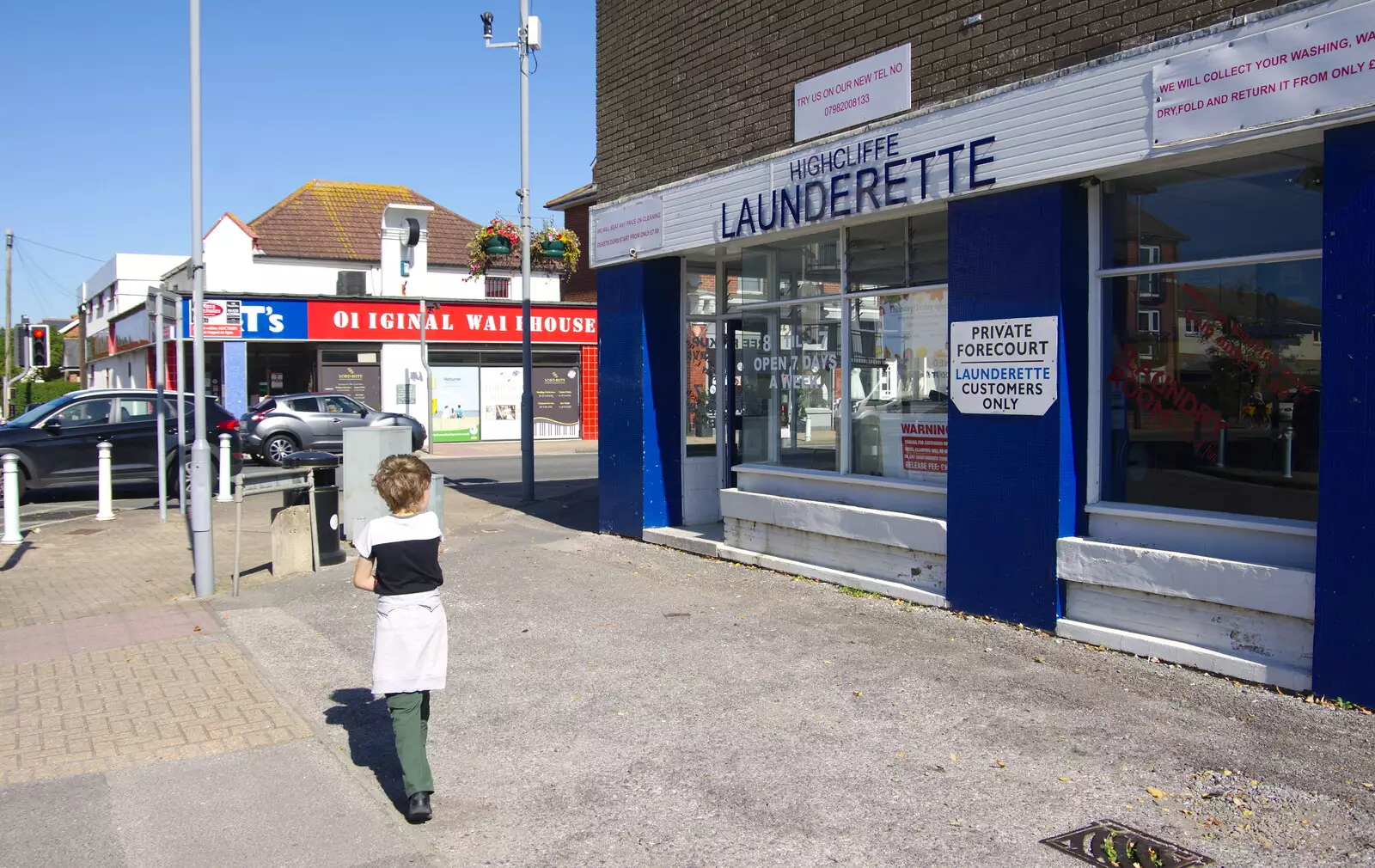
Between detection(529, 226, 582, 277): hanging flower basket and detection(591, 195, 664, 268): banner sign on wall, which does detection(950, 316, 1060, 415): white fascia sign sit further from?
detection(529, 226, 582, 277): hanging flower basket

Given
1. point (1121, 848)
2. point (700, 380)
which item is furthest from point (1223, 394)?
point (700, 380)

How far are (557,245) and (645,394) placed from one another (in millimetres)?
6111

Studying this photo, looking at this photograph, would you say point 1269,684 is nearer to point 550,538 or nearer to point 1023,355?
point 1023,355

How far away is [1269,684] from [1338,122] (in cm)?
312

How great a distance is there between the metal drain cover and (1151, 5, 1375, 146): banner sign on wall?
3961 mm

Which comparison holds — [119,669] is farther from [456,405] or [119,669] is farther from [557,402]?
[557,402]

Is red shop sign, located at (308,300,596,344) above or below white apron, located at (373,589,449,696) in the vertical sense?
above

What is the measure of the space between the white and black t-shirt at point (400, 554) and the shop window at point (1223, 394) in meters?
4.92

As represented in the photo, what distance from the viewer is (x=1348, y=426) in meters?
5.75

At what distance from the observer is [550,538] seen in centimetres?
1236

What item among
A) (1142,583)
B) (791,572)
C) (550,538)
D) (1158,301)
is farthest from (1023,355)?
(550,538)

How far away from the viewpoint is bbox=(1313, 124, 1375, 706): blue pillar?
5645mm

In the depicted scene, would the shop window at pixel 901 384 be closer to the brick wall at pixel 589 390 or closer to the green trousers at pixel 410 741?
the green trousers at pixel 410 741

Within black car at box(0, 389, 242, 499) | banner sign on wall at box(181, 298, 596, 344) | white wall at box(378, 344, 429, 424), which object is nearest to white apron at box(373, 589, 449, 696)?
black car at box(0, 389, 242, 499)
